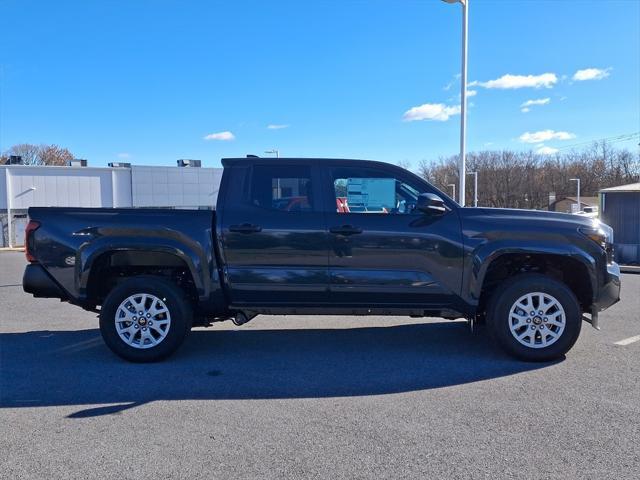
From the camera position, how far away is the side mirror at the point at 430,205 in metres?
4.94

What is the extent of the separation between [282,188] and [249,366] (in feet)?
5.86

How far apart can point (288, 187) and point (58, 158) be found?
79.4 metres

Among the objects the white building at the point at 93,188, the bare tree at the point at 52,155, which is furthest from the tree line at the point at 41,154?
the white building at the point at 93,188

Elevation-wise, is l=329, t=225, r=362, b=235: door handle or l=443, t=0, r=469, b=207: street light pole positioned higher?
l=443, t=0, r=469, b=207: street light pole

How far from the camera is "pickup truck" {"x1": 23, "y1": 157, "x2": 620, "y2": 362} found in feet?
16.6

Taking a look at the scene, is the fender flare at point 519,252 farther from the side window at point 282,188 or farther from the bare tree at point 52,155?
the bare tree at point 52,155

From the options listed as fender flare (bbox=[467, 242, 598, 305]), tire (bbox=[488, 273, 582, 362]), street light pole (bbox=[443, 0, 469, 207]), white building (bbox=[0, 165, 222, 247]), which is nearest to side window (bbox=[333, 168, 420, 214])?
fender flare (bbox=[467, 242, 598, 305])

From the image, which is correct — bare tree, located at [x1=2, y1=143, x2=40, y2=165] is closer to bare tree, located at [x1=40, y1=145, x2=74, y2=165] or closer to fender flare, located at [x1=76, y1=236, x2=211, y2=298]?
bare tree, located at [x1=40, y1=145, x2=74, y2=165]

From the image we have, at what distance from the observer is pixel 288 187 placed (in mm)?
5316

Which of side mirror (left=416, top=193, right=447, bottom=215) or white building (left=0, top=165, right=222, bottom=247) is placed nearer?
side mirror (left=416, top=193, right=447, bottom=215)

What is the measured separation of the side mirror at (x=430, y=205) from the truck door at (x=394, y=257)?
10cm

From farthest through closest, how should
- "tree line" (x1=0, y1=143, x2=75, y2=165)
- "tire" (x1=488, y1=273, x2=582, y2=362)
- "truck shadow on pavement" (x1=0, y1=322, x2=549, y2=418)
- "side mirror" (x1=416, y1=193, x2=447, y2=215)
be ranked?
"tree line" (x1=0, y1=143, x2=75, y2=165), "tire" (x1=488, y1=273, x2=582, y2=362), "side mirror" (x1=416, y1=193, x2=447, y2=215), "truck shadow on pavement" (x1=0, y1=322, x2=549, y2=418)

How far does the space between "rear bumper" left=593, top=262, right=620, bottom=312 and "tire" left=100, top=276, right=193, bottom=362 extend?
405 cm

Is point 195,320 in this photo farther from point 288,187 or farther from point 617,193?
point 617,193
